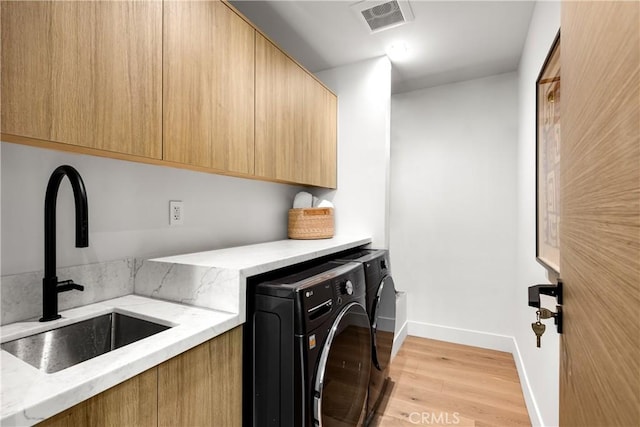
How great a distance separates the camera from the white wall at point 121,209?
1032mm

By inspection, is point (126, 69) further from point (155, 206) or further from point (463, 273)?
point (463, 273)

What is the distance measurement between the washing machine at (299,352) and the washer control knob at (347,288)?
0.06 metres

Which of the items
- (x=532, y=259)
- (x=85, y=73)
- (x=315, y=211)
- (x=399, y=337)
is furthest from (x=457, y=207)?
(x=85, y=73)

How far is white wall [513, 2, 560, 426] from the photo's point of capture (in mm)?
1374

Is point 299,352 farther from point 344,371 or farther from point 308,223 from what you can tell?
point 308,223

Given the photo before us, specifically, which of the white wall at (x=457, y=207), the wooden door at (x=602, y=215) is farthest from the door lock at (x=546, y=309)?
the white wall at (x=457, y=207)

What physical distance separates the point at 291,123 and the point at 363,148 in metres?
0.73

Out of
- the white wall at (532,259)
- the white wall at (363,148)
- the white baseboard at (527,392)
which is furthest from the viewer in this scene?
the white wall at (363,148)

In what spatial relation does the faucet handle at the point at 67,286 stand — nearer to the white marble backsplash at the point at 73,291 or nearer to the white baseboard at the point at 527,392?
the white marble backsplash at the point at 73,291

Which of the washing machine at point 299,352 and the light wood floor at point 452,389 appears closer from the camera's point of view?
the washing machine at point 299,352

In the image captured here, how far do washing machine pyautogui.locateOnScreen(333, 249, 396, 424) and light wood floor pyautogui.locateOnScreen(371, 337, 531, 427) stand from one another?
16 cm

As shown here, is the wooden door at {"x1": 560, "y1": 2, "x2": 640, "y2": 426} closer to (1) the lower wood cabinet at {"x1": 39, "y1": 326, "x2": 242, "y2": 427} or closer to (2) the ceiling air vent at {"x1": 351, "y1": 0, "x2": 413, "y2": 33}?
(1) the lower wood cabinet at {"x1": 39, "y1": 326, "x2": 242, "y2": 427}

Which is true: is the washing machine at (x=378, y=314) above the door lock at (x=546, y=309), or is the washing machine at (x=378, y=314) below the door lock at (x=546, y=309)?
below

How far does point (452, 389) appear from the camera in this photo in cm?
210
